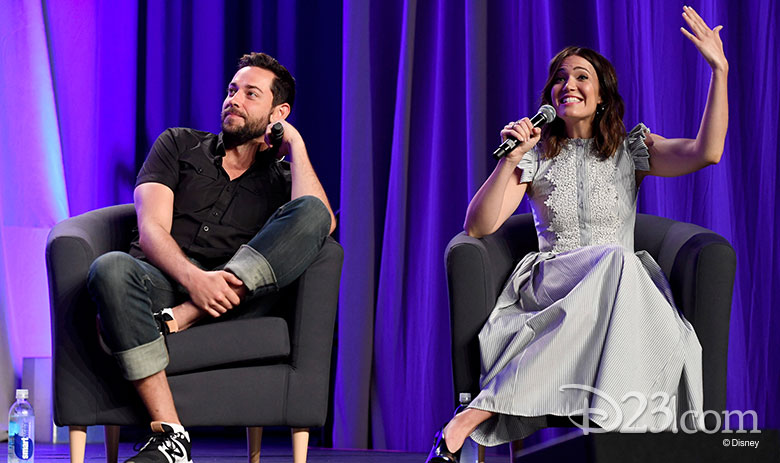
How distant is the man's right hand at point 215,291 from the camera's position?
6.12ft

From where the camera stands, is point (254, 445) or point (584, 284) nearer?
point (584, 284)

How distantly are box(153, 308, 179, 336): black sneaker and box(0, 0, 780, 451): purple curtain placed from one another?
130 cm

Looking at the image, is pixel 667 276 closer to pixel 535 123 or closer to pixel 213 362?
pixel 535 123

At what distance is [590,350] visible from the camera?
185cm

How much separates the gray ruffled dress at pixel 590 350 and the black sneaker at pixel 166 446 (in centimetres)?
65

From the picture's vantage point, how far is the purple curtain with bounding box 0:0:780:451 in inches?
105

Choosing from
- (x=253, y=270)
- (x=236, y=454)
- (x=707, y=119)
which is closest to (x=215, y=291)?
(x=253, y=270)

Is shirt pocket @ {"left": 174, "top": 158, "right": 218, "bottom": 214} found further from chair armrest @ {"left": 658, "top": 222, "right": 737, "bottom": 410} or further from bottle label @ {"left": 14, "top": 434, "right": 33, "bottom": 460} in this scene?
chair armrest @ {"left": 658, "top": 222, "right": 737, "bottom": 410}

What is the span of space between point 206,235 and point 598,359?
1.03 meters

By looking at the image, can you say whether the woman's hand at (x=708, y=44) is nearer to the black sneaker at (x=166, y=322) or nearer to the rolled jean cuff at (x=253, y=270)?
the rolled jean cuff at (x=253, y=270)

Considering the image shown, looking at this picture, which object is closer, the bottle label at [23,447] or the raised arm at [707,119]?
the raised arm at [707,119]

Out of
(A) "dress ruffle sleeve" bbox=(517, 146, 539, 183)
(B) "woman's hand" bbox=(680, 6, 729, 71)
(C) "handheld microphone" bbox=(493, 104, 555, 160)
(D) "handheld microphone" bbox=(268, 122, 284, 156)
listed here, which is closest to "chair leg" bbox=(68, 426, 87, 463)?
(D) "handheld microphone" bbox=(268, 122, 284, 156)

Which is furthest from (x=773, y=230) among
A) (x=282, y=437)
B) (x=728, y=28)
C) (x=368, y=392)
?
(x=282, y=437)

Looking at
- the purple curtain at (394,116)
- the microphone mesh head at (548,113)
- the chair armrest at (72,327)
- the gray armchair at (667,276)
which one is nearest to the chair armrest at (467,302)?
the gray armchair at (667,276)
